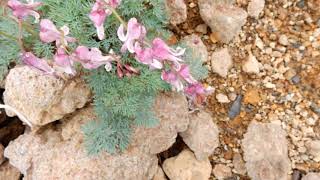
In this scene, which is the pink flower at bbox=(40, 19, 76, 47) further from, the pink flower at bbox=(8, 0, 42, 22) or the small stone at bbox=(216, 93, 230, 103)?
the small stone at bbox=(216, 93, 230, 103)

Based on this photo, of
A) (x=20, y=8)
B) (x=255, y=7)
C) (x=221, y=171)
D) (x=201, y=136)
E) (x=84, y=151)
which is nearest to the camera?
(x=20, y=8)

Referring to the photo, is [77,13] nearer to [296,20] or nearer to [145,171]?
[145,171]

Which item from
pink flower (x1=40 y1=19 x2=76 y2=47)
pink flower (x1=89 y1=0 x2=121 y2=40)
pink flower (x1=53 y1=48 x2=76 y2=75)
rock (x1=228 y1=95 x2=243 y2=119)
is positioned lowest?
rock (x1=228 y1=95 x2=243 y2=119)

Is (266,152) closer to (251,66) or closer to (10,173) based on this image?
(251,66)

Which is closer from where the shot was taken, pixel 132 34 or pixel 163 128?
pixel 132 34

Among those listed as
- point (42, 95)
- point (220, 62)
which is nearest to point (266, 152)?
point (220, 62)

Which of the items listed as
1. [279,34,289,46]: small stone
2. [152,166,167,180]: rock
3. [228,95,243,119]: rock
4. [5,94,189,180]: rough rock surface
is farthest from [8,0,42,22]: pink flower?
[279,34,289,46]: small stone

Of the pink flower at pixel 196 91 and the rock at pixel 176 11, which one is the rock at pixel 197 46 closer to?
the rock at pixel 176 11

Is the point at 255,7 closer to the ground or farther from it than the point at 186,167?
farther from it
